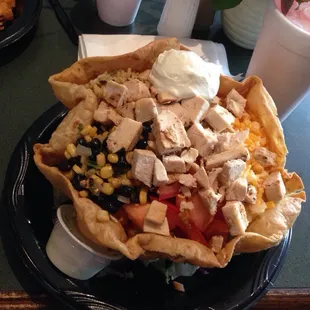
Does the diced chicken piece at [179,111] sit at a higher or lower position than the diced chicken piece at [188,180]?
higher

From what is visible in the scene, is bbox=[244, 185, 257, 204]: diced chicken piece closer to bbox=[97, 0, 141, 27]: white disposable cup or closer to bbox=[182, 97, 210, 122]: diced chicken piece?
bbox=[182, 97, 210, 122]: diced chicken piece

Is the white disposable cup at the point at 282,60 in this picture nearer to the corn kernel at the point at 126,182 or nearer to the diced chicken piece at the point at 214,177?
the diced chicken piece at the point at 214,177

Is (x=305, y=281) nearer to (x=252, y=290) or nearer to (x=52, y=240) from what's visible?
(x=252, y=290)

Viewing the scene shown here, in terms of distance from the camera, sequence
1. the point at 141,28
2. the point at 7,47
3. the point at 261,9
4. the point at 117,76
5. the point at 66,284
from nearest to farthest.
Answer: the point at 66,284 < the point at 117,76 < the point at 7,47 < the point at 261,9 < the point at 141,28

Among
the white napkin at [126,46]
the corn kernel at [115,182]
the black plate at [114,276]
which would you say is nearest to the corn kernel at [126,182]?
the corn kernel at [115,182]

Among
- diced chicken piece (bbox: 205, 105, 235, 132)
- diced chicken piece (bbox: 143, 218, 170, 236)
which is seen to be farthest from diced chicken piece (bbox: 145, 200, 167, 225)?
diced chicken piece (bbox: 205, 105, 235, 132)

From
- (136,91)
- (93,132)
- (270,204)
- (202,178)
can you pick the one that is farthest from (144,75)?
(270,204)

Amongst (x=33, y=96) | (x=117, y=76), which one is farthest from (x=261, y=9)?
(x=33, y=96)
